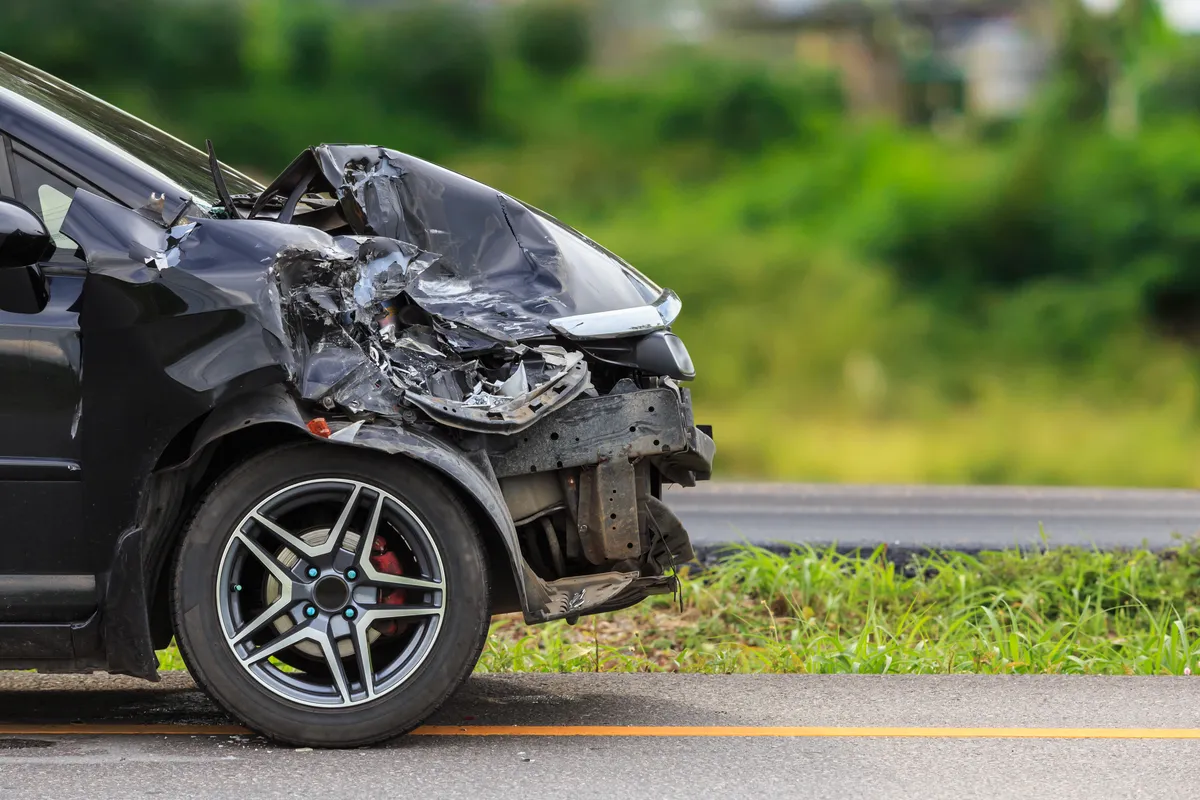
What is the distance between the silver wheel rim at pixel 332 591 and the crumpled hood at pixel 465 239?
701 millimetres

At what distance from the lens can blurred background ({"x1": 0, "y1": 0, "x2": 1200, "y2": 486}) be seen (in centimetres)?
2319

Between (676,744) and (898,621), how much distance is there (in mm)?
2558

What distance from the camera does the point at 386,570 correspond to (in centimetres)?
466

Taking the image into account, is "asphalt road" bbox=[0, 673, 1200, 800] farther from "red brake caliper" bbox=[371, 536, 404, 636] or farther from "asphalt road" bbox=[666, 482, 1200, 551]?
"asphalt road" bbox=[666, 482, 1200, 551]

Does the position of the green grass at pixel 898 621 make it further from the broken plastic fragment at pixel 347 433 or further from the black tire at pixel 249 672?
the broken plastic fragment at pixel 347 433

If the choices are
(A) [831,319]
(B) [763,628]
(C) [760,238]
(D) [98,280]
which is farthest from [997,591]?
(C) [760,238]

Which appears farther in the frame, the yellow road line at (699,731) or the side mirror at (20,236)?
the yellow road line at (699,731)

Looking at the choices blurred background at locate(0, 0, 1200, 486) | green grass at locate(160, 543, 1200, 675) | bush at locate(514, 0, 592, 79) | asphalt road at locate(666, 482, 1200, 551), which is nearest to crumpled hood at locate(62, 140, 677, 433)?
green grass at locate(160, 543, 1200, 675)

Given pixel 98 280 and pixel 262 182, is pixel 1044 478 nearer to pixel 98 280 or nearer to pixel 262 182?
pixel 262 182

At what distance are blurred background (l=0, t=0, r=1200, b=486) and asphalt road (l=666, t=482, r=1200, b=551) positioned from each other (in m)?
7.54

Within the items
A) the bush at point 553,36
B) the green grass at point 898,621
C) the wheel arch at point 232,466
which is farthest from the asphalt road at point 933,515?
the bush at point 553,36

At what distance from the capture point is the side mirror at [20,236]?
170 inches

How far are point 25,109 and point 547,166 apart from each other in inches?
964

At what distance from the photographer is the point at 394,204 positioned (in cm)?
503
